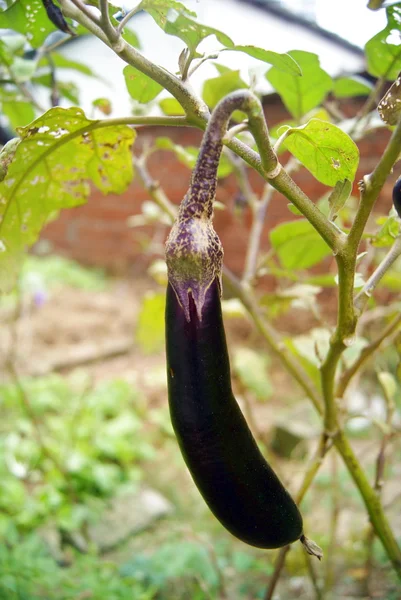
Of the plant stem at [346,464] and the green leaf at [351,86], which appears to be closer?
the plant stem at [346,464]

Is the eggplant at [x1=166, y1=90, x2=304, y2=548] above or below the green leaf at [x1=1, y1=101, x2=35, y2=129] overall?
above

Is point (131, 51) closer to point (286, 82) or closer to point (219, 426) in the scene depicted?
point (219, 426)

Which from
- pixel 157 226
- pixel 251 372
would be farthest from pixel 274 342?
pixel 157 226

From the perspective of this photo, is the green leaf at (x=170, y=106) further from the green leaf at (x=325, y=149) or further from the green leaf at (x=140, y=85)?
the green leaf at (x=325, y=149)

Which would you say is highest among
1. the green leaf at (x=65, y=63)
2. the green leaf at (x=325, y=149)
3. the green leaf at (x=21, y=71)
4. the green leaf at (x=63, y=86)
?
the green leaf at (x=325, y=149)

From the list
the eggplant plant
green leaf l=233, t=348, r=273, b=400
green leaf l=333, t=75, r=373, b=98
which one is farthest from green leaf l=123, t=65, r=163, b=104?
green leaf l=233, t=348, r=273, b=400

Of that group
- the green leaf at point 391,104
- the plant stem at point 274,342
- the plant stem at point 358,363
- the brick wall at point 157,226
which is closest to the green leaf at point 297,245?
the plant stem at point 274,342

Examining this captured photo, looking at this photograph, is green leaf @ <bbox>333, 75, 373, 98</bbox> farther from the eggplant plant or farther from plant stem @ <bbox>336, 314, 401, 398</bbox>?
plant stem @ <bbox>336, 314, 401, 398</bbox>
